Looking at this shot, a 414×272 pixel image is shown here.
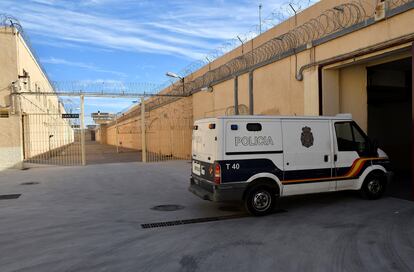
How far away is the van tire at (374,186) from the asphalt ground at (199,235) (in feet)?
0.60

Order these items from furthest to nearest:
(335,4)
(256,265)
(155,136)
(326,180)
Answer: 1. (155,136)
2. (335,4)
3. (326,180)
4. (256,265)

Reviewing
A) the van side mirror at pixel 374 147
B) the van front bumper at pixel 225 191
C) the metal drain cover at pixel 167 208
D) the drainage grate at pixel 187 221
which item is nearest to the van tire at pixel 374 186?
the van side mirror at pixel 374 147

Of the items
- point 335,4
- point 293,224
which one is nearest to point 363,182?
point 293,224

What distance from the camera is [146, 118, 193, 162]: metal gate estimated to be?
22.9 metres

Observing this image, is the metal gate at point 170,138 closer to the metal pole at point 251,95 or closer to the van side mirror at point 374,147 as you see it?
the metal pole at point 251,95

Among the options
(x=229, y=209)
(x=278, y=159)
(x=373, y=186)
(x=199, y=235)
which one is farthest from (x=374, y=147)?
(x=199, y=235)

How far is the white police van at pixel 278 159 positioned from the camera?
725cm

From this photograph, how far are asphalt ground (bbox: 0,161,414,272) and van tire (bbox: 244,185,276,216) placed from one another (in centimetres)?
23

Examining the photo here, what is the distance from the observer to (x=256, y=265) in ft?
15.8

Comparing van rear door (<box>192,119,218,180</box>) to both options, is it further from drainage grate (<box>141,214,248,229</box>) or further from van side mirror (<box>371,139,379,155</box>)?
van side mirror (<box>371,139,379,155</box>)

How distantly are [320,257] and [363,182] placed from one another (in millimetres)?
4245

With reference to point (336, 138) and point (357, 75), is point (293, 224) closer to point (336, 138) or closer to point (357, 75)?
point (336, 138)

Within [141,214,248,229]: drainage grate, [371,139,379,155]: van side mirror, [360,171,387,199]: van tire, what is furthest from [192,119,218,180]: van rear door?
[371,139,379,155]: van side mirror

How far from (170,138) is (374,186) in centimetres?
1786
